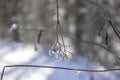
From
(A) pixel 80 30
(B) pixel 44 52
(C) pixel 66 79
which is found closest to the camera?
(C) pixel 66 79

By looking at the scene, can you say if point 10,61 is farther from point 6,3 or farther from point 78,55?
point 6,3

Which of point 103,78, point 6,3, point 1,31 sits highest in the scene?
point 6,3

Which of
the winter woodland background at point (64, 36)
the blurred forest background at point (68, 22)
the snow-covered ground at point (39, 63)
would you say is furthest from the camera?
the blurred forest background at point (68, 22)

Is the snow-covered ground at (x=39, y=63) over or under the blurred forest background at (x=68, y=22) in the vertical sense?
under

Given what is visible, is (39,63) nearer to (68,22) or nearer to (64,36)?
(64,36)

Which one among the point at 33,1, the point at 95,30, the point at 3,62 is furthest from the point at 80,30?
the point at 3,62

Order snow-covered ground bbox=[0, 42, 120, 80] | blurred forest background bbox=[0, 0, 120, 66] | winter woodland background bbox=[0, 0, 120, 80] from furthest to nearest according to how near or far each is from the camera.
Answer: blurred forest background bbox=[0, 0, 120, 66], winter woodland background bbox=[0, 0, 120, 80], snow-covered ground bbox=[0, 42, 120, 80]
